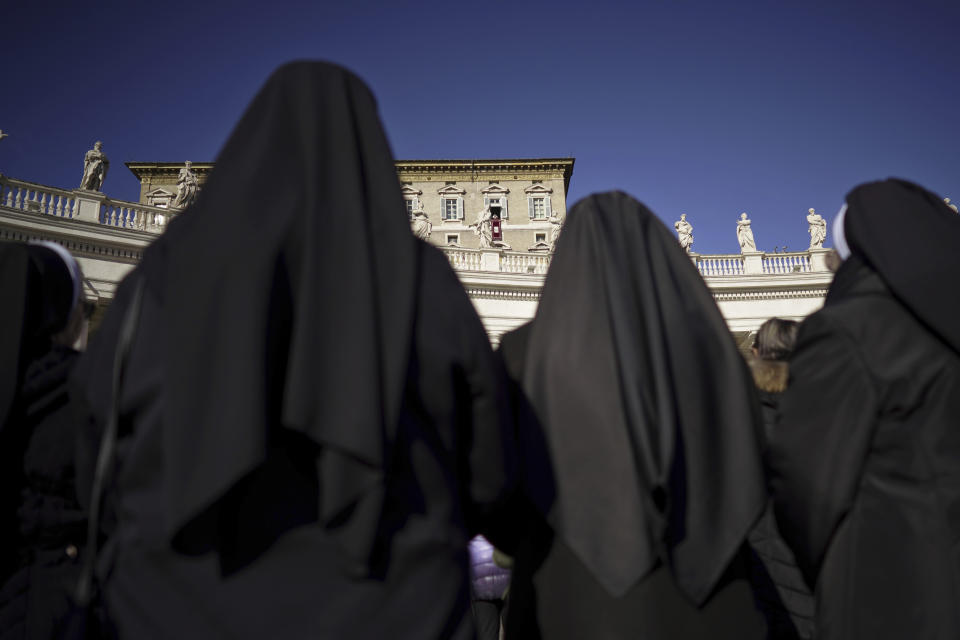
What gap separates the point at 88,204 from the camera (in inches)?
640

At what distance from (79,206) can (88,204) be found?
0.71 ft

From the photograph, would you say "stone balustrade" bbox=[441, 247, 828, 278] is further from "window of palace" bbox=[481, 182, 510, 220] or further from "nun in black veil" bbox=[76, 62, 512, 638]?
"window of palace" bbox=[481, 182, 510, 220]

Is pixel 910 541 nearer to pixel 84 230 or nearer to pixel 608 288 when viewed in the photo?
pixel 608 288

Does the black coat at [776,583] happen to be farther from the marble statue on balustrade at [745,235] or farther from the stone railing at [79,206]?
the marble statue on balustrade at [745,235]

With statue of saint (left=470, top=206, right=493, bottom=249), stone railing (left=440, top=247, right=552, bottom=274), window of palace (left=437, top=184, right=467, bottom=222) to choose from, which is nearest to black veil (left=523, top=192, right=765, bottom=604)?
stone railing (left=440, top=247, right=552, bottom=274)

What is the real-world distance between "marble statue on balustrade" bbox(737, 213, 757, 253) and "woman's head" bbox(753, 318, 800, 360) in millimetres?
21697

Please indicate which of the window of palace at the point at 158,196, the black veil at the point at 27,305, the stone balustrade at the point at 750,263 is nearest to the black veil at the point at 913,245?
the black veil at the point at 27,305

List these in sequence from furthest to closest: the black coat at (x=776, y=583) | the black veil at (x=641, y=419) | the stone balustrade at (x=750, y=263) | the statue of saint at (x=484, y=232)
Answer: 1. the statue of saint at (x=484, y=232)
2. the stone balustrade at (x=750, y=263)
3. the black coat at (x=776, y=583)
4. the black veil at (x=641, y=419)

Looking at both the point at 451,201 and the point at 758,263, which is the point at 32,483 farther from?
the point at 451,201

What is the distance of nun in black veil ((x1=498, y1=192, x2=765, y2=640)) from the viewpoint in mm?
2107

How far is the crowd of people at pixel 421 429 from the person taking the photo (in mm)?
1607

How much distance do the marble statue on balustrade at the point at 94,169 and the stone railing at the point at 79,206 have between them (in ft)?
2.78

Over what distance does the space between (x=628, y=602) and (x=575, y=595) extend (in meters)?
0.19

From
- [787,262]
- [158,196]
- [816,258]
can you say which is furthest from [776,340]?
[158,196]
